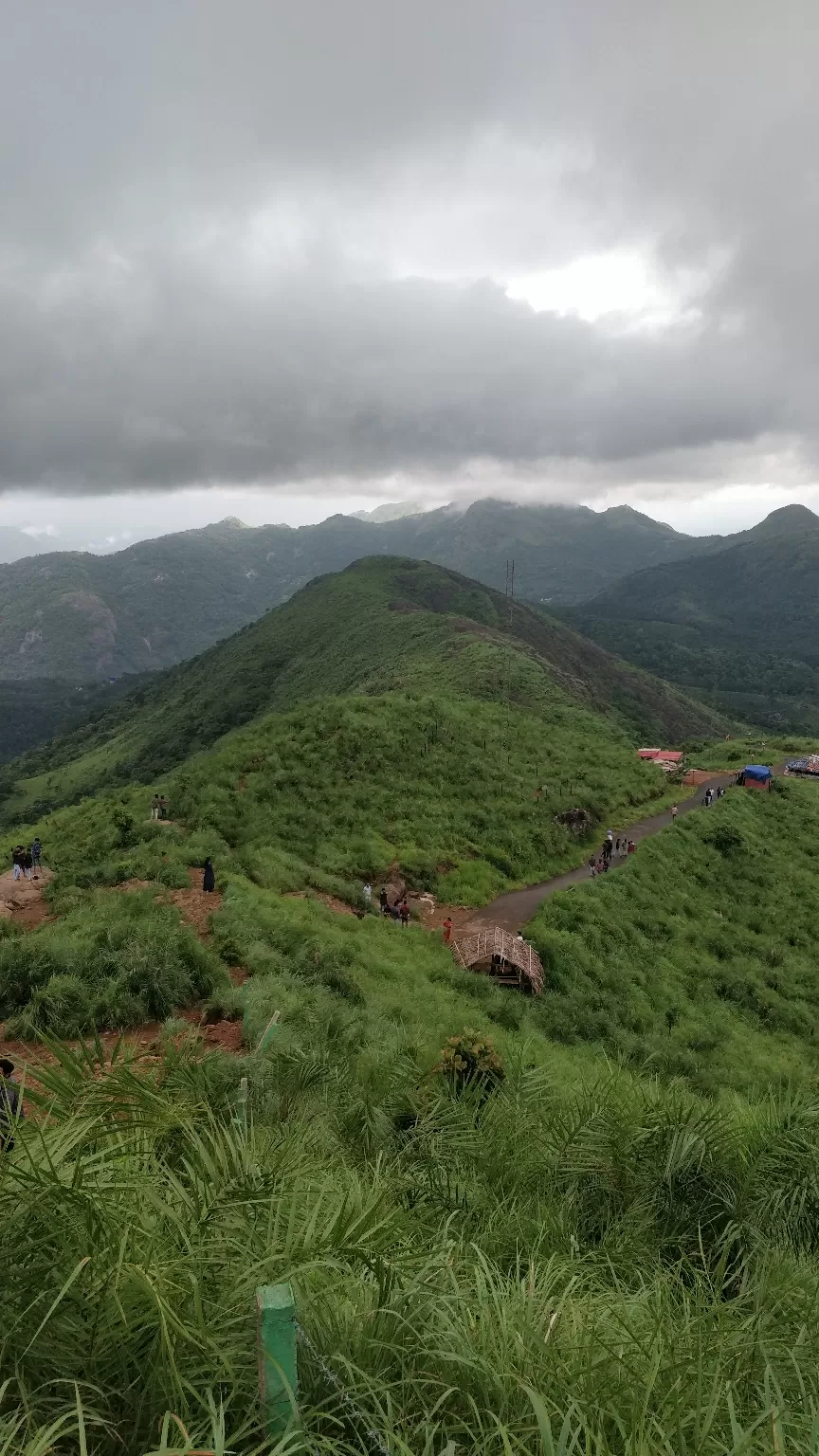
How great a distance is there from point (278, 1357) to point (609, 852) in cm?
2349

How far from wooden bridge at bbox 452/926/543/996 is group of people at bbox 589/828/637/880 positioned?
7069mm

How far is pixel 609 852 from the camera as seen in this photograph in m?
24.2

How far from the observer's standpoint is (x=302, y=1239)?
8.87 ft

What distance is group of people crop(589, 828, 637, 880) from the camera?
23.4m

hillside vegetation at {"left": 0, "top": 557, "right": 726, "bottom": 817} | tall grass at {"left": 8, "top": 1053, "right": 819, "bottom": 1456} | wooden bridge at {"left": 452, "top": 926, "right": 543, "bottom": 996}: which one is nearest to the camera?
tall grass at {"left": 8, "top": 1053, "right": 819, "bottom": 1456}

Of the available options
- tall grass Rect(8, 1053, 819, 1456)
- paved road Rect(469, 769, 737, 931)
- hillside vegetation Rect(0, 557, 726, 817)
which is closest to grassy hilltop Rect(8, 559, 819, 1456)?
tall grass Rect(8, 1053, 819, 1456)

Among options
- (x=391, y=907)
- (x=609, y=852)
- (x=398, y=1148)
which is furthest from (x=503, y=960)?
(x=398, y=1148)

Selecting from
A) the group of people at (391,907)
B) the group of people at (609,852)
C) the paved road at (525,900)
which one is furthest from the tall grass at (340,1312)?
the group of people at (609,852)

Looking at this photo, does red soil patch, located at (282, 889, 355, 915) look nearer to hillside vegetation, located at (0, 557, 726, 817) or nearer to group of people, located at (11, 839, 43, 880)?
group of people, located at (11, 839, 43, 880)

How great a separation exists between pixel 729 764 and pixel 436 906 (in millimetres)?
30988

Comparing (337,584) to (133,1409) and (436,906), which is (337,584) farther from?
(133,1409)

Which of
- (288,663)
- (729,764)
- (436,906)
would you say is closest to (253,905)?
(436,906)

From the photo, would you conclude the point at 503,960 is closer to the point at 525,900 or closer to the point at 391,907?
the point at 391,907

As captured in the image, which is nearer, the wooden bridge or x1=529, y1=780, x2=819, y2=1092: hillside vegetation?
x1=529, y1=780, x2=819, y2=1092: hillside vegetation
